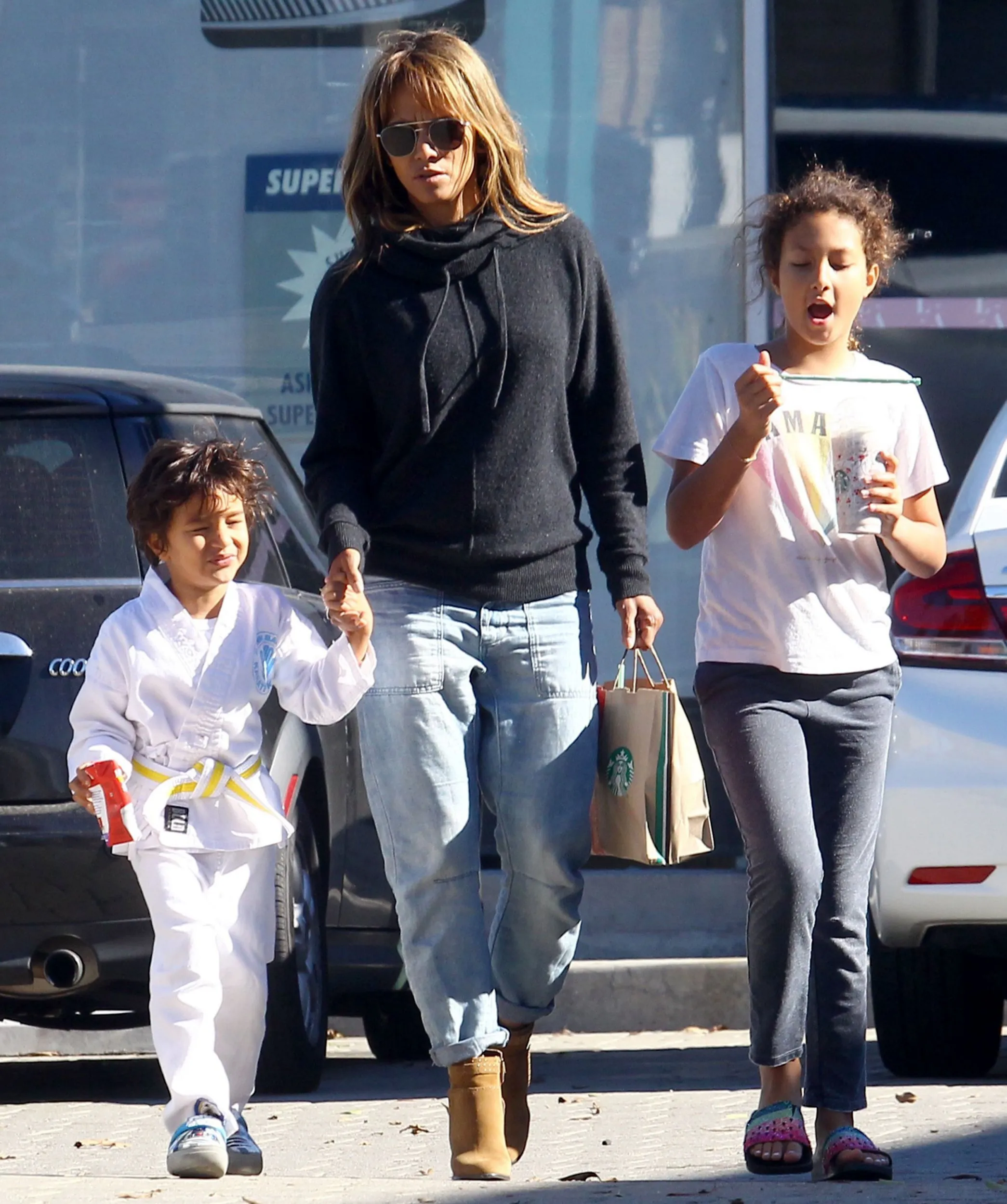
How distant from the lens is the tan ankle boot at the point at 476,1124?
4.05 meters

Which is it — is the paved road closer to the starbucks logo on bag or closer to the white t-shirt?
the starbucks logo on bag

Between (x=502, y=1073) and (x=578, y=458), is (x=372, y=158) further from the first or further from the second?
(x=502, y=1073)

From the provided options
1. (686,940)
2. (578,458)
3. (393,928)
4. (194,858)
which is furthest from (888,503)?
(686,940)

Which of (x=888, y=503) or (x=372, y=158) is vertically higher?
(x=372, y=158)

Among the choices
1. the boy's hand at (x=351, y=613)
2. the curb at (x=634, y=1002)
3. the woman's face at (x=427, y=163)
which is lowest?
the curb at (x=634, y=1002)

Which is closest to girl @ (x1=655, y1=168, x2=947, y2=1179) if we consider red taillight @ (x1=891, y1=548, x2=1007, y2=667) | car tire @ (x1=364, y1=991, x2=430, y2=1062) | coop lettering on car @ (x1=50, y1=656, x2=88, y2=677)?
red taillight @ (x1=891, y1=548, x2=1007, y2=667)

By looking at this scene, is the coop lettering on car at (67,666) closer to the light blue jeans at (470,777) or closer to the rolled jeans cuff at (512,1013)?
the light blue jeans at (470,777)

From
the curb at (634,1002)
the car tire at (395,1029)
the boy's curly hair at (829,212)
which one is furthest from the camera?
the curb at (634,1002)

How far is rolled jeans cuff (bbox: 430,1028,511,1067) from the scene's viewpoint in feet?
13.3

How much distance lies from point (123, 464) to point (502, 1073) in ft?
6.66

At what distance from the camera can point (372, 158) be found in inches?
165

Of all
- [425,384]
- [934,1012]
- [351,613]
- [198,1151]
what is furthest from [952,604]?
[198,1151]

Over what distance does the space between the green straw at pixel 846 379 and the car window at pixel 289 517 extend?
2107mm

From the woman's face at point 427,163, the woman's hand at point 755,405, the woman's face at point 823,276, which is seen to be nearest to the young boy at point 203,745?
the woman's face at point 427,163
